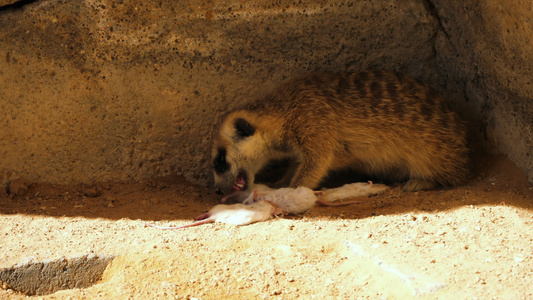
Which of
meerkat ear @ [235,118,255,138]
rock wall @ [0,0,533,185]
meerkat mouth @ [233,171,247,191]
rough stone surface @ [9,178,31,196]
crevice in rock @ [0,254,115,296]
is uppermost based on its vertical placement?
rock wall @ [0,0,533,185]

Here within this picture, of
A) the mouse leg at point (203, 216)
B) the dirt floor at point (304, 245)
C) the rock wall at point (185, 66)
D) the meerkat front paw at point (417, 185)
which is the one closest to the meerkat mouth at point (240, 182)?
the dirt floor at point (304, 245)

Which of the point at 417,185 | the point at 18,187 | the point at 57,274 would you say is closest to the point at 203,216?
the point at 57,274

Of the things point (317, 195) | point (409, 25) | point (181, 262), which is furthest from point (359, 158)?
point (181, 262)

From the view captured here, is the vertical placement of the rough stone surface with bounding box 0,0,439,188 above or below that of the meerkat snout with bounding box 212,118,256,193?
above

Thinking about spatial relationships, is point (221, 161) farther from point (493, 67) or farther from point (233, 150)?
point (493, 67)

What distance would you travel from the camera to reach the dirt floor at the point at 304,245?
5.99 feet

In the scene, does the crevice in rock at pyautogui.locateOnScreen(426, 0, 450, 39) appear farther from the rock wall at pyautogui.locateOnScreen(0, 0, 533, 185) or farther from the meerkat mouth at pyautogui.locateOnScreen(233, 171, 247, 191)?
the meerkat mouth at pyautogui.locateOnScreen(233, 171, 247, 191)

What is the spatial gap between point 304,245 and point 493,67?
147 cm

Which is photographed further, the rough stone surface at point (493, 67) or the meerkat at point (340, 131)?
the meerkat at point (340, 131)

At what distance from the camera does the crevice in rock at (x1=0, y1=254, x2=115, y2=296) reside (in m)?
2.12

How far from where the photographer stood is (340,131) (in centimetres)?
301

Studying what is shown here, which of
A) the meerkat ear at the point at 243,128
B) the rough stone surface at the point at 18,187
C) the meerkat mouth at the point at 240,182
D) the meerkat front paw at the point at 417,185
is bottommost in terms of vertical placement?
the meerkat front paw at the point at 417,185

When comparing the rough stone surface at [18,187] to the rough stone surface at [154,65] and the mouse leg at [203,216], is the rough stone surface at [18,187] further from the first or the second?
the mouse leg at [203,216]

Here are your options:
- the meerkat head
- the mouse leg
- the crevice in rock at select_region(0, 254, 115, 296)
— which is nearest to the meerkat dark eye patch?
the meerkat head
